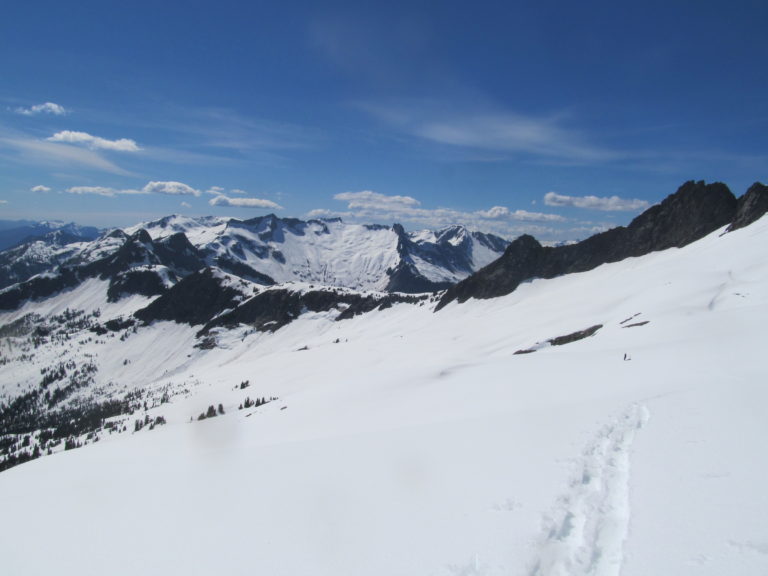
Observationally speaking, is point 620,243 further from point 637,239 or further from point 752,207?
point 752,207

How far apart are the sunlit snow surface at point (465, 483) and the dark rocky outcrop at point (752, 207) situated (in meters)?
68.5

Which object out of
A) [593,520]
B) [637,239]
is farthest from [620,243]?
[593,520]

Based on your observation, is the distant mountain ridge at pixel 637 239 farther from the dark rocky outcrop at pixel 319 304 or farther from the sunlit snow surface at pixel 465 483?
the sunlit snow surface at pixel 465 483

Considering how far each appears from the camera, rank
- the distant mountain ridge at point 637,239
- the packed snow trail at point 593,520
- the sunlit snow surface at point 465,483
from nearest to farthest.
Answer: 1. the packed snow trail at point 593,520
2. the sunlit snow surface at point 465,483
3. the distant mountain ridge at point 637,239

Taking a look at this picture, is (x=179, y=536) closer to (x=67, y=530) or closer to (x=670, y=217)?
(x=67, y=530)

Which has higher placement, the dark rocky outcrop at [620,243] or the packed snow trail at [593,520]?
the dark rocky outcrop at [620,243]

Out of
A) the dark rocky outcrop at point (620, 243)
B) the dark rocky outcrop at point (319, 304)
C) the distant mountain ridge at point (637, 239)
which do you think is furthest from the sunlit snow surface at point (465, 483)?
the dark rocky outcrop at point (319, 304)

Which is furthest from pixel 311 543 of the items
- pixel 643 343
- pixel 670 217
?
pixel 670 217

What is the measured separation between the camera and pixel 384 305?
17200cm

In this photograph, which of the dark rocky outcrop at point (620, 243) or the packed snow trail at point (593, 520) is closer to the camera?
the packed snow trail at point (593, 520)

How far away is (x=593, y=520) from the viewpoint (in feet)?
Answer: 28.5

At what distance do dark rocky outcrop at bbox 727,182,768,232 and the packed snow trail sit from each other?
299 ft

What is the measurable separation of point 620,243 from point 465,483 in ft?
390

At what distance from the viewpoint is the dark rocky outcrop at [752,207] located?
246ft
